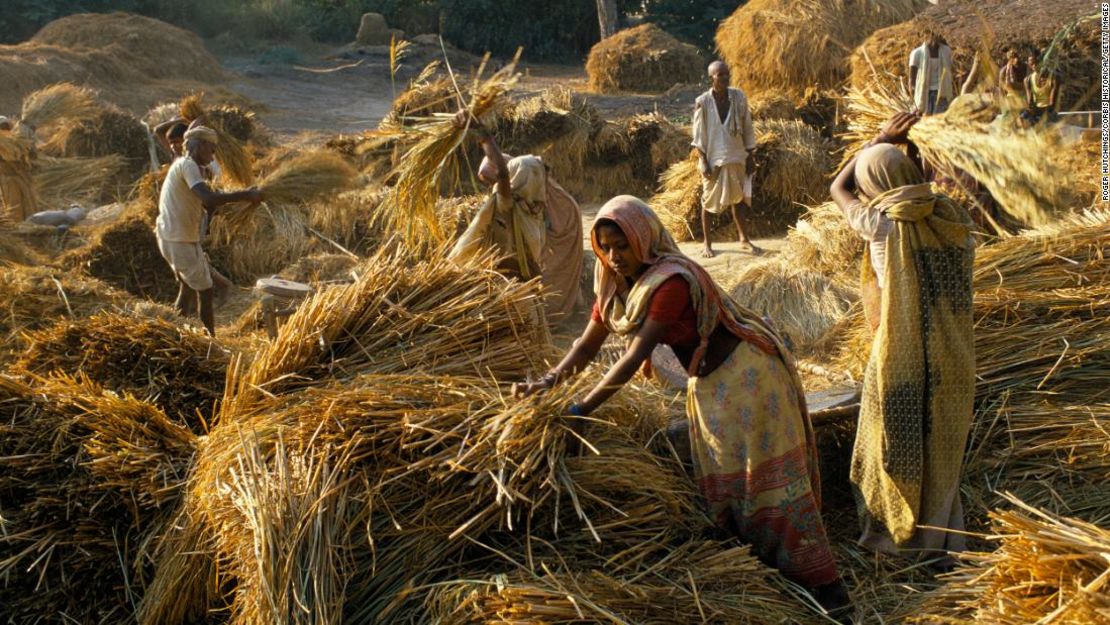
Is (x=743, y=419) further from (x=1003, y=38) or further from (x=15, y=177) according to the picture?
(x=1003, y=38)

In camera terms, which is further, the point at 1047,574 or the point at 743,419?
the point at 743,419

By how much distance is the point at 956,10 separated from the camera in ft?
47.3

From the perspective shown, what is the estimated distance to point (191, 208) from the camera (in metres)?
6.73

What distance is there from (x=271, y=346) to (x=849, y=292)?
4728mm

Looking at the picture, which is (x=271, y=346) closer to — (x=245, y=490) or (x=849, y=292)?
(x=245, y=490)

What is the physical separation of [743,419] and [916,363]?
81 cm

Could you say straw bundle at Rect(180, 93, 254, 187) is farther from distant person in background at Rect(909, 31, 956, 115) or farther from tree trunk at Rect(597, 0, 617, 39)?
tree trunk at Rect(597, 0, 617, 39)

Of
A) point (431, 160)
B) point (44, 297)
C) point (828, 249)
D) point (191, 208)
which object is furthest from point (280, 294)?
point (828, 249)

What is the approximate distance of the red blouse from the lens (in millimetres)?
3080

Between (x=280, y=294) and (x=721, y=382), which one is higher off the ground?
(x=721, y=382)

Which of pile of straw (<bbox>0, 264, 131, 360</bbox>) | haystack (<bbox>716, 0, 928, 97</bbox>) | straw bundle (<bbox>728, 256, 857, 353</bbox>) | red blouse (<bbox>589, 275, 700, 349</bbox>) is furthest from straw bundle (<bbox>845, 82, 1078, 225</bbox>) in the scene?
haystack (<bbox>716, 0, 928, 97</bbox>)

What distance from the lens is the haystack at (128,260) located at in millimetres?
9156

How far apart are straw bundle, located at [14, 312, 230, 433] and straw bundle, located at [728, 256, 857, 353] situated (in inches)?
147

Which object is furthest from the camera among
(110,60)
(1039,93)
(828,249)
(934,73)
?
(110,60)
